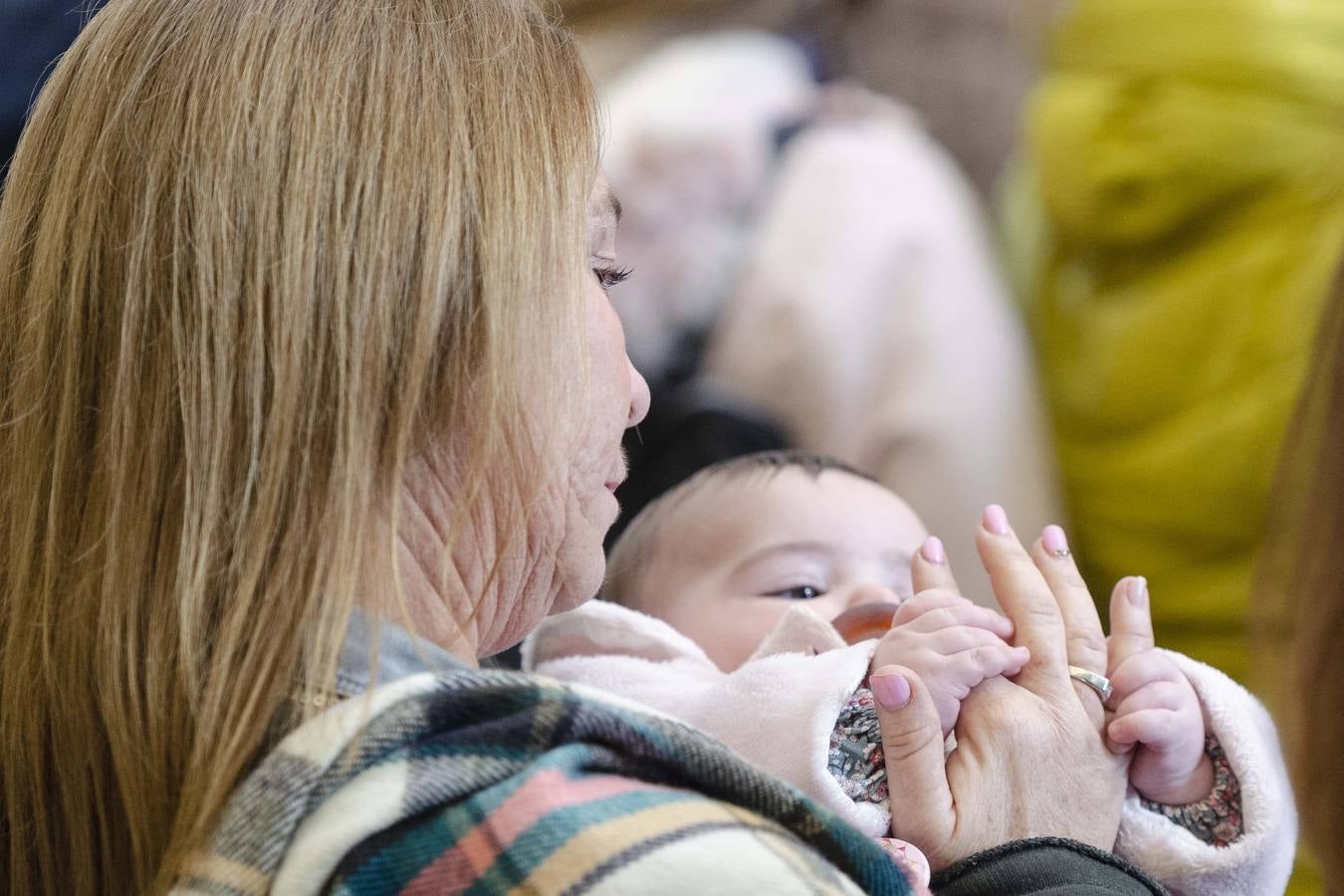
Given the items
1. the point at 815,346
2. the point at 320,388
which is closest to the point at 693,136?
the point at 815,346

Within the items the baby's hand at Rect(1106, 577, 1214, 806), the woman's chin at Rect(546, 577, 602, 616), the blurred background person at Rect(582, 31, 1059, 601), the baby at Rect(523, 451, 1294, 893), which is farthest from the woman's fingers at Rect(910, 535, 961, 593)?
the blurred background person at Rect(582, 31, 1059, 601)

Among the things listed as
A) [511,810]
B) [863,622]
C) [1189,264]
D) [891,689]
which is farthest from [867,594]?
[1189,264]

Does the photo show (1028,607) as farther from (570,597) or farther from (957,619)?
(570,597)

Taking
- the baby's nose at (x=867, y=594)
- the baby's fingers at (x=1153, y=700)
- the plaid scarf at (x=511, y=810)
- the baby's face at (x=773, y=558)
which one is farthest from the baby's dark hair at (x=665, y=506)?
the plaid scarf at (x=511, y=810)

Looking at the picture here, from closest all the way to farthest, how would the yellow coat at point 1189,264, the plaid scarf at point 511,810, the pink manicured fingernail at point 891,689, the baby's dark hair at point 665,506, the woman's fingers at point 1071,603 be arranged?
the plaid scarf at point 511,810 → the pink manicured fingernail at point 891,689 → the woman's fingers at point 1071,603 → the baby's dark hair at point 665,506 → the yellow coat at point 1189,264

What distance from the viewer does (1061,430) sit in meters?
2.02

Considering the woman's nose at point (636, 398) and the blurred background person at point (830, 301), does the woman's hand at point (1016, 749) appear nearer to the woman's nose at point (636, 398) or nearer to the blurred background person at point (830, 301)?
the woman's nose at point (636, 398)

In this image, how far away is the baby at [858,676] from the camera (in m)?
0.78

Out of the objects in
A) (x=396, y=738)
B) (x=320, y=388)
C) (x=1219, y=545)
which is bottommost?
(x=1219, y=545)

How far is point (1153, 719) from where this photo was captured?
0.78 meters

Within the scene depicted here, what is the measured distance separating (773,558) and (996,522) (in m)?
0.19

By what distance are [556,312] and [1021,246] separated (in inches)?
64.8

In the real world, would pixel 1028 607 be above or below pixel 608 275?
below

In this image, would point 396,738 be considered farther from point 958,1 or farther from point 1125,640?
point 958,1
